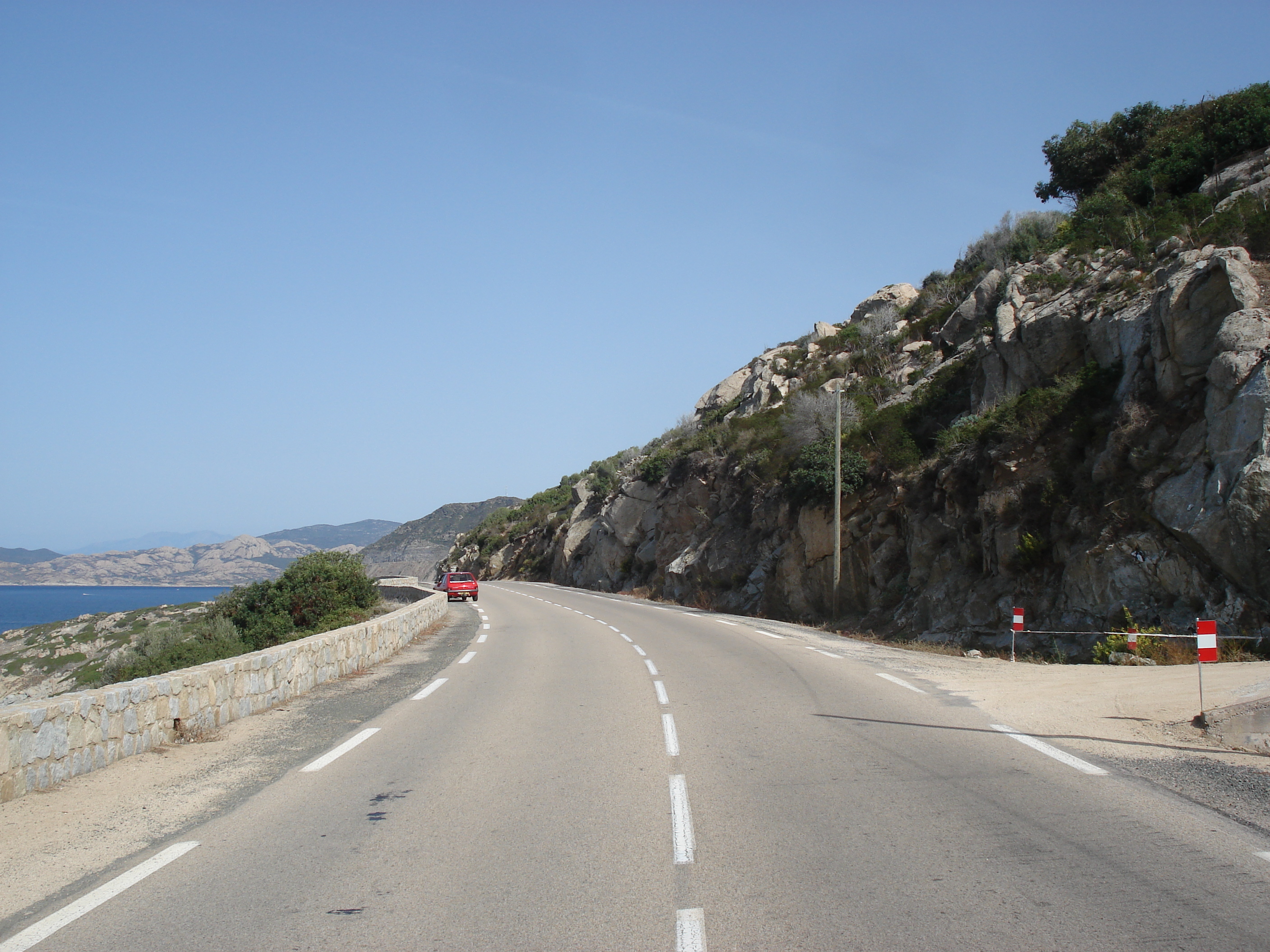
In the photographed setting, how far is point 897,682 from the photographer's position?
42.0 ft

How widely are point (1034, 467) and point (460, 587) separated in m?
26.6

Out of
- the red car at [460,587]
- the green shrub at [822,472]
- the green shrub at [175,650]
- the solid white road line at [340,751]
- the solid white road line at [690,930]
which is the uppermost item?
the green shrub at [822,472]

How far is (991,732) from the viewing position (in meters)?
8.69

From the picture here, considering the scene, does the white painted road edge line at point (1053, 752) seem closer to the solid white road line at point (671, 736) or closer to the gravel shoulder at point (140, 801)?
the solid white road line at point (671, 736)

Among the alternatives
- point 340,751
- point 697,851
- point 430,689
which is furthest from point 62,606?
point 697,851

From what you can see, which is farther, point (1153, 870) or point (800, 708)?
point (800, 708)

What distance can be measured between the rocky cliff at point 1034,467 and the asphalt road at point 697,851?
Result: 9.39m

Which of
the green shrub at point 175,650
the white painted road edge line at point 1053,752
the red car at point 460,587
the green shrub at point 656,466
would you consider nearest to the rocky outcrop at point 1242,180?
the white painted road edge line at point 1053,752

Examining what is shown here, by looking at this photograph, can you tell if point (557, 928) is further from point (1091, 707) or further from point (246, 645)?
point (246, 645)

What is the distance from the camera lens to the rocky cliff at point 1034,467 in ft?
51.6

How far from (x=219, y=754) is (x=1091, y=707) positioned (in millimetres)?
9696

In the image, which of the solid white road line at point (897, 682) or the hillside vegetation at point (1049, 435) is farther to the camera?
the hillside vegetation at point (1049, 435)

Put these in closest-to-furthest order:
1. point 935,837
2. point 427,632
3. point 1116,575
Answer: point 935,837
point 1116,575
point 427,632

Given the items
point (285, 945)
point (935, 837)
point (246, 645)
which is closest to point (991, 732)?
point (935, 837)
